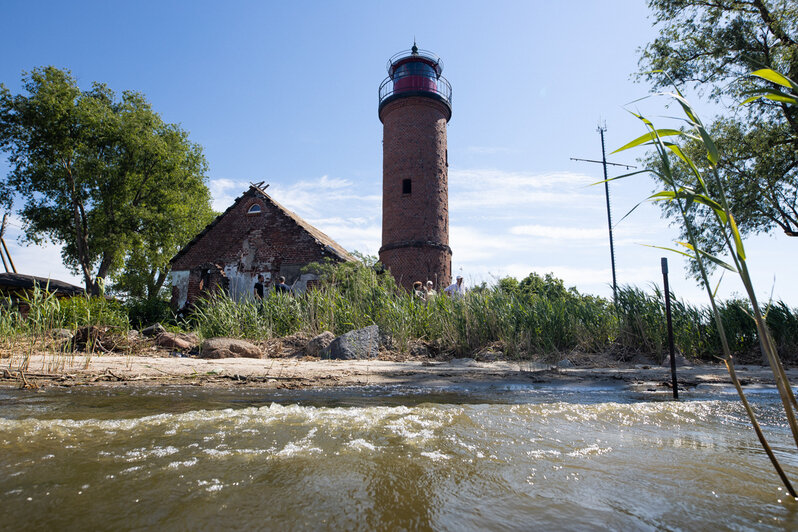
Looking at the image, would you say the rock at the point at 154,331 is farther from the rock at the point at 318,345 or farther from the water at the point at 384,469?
the water at the point at 384,469

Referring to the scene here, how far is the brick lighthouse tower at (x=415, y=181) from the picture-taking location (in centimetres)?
1870

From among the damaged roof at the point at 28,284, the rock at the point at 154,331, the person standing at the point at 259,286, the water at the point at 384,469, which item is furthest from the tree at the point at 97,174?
the water at the point at 384,469

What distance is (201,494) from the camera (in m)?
1.58

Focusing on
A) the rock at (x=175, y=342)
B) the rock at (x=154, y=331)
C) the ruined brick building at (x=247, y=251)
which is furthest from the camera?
the ruined brick building at (x=247, y=251)

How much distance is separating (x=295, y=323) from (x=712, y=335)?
334 inches

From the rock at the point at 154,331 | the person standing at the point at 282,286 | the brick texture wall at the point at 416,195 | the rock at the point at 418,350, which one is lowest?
the rock at the point at 418,350

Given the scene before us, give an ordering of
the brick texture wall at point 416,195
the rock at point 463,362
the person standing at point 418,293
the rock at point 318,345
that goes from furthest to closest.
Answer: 1. the brick texture wall at point 416,195
2. the person standing at point 418,293
3. the rock at point 318,345
4. the rock at point 463,362

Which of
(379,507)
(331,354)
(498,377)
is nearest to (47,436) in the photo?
(379,507)

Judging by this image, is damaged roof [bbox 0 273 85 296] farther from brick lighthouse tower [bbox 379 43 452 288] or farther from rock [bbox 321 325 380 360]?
rock [bbox 321 325 380 360]

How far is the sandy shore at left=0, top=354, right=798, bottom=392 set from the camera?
17.6 ft

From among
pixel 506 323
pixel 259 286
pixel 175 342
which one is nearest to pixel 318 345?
pixel 175 342

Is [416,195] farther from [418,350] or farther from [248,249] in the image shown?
[418,350]

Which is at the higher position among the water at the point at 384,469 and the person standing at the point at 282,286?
the person standing at the point at 282,286

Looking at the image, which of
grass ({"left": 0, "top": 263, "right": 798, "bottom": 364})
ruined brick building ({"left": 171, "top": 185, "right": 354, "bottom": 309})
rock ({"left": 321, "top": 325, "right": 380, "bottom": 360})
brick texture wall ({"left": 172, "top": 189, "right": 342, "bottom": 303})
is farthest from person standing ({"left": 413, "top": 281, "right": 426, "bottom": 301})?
brick texture wall ({"left": 172, "top": 189, "right": 342, "bottom": 303})
